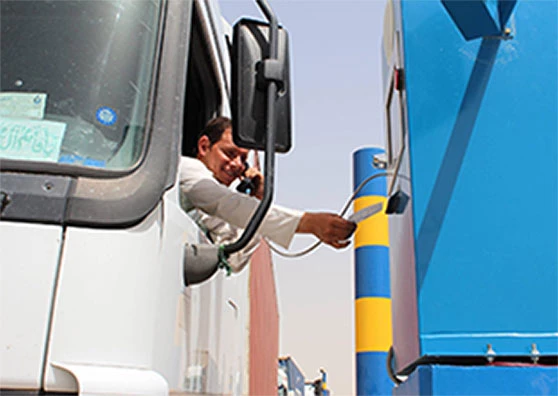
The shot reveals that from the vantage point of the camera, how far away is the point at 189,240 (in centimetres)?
159

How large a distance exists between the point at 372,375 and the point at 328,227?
2.39 m

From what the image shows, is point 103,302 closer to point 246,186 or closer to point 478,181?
point 478,181

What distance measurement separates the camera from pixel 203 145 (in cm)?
216

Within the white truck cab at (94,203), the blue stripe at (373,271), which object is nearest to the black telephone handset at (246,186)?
the white truck cab at (94,203)

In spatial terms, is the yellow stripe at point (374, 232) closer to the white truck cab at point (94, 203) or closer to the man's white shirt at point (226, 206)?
the man's white shirt at point (226, 206)

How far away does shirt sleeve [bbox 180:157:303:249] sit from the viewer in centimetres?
179

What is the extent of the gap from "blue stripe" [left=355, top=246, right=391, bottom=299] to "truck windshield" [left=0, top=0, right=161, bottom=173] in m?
2.86

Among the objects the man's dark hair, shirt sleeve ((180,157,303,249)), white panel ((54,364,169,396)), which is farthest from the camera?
the man's dark hair

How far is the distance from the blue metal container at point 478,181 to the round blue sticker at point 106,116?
0.69 metres

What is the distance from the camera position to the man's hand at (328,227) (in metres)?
1.83

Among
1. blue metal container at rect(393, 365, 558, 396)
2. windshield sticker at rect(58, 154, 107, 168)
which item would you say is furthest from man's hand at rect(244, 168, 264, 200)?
blue metal container at rect(393, 365, 558, 396)

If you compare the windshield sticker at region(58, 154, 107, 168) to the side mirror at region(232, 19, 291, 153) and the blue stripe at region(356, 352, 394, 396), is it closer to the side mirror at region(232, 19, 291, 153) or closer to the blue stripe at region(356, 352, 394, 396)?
the side mirror at region(232, 19, 291, 153)

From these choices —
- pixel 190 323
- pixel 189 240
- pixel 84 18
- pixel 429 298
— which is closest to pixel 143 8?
pixel 84 18

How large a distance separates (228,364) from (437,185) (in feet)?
3.58
